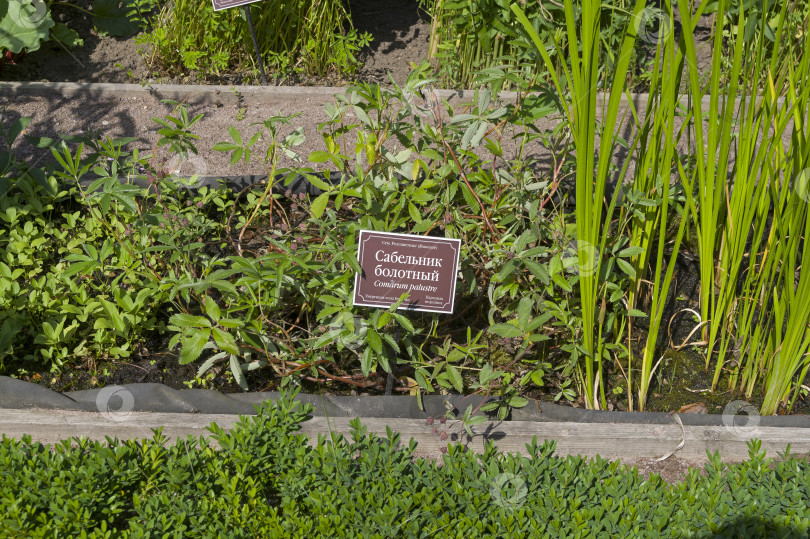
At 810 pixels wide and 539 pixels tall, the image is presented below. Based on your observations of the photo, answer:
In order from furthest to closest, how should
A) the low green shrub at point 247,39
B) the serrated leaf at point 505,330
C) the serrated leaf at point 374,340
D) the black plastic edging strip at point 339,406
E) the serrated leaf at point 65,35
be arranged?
the serrated leaf at point 65,35 < the low green shrub at point 247,39 < the black plastic edging strip at point 339,406 < the serrated leaf at point 505,330 < the serrated leaf at point 374,340

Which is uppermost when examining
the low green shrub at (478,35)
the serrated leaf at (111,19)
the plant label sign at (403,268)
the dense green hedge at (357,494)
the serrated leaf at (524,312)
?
the serrated leaf at (111,19)

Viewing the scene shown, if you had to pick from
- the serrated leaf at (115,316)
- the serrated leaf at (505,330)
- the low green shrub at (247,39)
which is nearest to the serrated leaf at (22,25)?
the low green shrub at (247,39)

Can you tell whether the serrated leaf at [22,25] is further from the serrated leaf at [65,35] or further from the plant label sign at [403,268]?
the plant label sign at [403,268]

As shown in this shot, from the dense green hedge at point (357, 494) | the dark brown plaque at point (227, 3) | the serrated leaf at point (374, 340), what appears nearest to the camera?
the dense green hedge at point (357, 494)

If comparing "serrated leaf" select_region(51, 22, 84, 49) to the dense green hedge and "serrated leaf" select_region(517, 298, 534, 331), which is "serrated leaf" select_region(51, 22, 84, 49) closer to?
the dense green hedge

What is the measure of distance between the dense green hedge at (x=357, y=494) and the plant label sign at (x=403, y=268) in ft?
1.05

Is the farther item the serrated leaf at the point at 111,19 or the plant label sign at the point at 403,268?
the serrated leaf at the point at 111,19

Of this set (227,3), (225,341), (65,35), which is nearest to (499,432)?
(225,341)

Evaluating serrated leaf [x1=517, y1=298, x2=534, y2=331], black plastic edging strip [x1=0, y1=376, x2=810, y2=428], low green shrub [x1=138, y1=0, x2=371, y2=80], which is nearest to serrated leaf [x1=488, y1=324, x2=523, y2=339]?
serrated leaf [x1=517, y1=298, x2=534, y2=331]

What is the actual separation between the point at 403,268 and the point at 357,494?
486 millimetres

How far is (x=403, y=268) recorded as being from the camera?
1.59 metres

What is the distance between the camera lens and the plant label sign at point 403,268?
1576mm

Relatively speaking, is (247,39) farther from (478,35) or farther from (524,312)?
(524,312)

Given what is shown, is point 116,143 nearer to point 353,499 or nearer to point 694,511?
point 353,499
